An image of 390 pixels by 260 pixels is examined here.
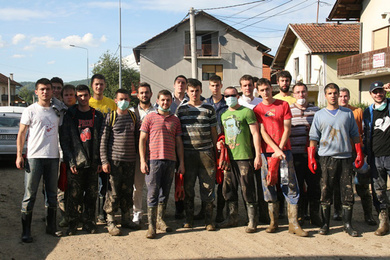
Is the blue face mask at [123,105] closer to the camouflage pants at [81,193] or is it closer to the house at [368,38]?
the camouflage pants at [81,193]

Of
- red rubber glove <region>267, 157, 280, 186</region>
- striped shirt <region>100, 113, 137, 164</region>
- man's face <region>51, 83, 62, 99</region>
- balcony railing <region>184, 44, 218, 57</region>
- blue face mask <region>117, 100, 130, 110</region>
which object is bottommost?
red rubber glove <region>267, 157, 280, 186</region>

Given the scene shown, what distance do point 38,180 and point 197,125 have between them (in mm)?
2400

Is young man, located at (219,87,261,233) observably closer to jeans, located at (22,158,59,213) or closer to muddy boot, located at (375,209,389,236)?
muddy boot, located at (375,209,389,236)

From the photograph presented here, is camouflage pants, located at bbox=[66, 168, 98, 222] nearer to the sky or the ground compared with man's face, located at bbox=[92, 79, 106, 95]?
nearer to the ground

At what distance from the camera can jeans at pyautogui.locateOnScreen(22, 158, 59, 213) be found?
535 centimetres

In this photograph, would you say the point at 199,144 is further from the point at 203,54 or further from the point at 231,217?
the point at 203,54

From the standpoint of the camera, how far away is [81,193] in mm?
5688

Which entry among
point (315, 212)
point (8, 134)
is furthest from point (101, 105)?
point (8, 134)

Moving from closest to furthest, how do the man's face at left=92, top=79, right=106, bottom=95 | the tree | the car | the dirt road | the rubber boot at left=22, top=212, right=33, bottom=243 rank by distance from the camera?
the dirt road
the rubber boot at left=22, top=212, right=33, bottom=243
the man's face at left=92, top=79, right=106, bottom=95
the car
the tree

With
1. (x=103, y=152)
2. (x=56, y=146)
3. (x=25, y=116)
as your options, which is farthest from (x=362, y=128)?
(x=25, y=116)

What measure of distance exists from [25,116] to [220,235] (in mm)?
3214

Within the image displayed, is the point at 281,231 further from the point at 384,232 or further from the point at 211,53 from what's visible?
the point at 211,53

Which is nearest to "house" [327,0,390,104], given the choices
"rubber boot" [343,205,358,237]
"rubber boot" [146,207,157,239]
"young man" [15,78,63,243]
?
"rubber boot" [343,205,358,237]

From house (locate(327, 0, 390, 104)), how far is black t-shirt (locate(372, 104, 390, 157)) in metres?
15.1
